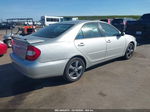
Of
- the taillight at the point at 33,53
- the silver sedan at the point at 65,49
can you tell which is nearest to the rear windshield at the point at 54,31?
the silver sedan at the point at 65,49

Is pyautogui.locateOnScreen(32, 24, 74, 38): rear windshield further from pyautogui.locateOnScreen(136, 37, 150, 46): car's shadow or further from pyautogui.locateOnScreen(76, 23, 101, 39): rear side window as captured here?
pyautogui.locateOnScreen(136, 37, 150, 46): car's shadow

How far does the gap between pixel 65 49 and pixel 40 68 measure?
75 centimetres

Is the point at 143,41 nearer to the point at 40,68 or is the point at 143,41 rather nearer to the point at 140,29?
the point at 140,29

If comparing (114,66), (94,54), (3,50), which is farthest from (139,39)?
(3,50)

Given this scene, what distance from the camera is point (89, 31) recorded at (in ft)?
14.0

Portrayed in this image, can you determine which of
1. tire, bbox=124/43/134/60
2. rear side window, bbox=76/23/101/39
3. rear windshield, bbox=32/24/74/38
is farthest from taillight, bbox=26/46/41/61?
tire, bbox=124/43/134/60

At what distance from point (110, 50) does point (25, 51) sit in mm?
2699

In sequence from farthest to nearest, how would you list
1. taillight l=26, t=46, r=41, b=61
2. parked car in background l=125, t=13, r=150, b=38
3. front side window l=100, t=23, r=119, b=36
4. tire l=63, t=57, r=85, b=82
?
parked car in background l=125, t=13, r=150, b=38 → front side window l=100, t=23, r=119, b=36 → tire l=63, t=57, r=85, b=82 → taillight l=26, t=46, r=41, b=61

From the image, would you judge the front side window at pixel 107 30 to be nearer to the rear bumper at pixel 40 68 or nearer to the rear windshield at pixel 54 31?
the rear windshield at pixel 54 31

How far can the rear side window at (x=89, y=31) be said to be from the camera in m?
4.04

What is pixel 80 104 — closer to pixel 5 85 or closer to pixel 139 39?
pixel 5 85

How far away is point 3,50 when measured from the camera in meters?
6.75

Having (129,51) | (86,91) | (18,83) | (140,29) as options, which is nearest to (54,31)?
(18,83)

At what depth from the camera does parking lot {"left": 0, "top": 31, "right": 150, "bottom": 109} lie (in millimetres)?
2994
